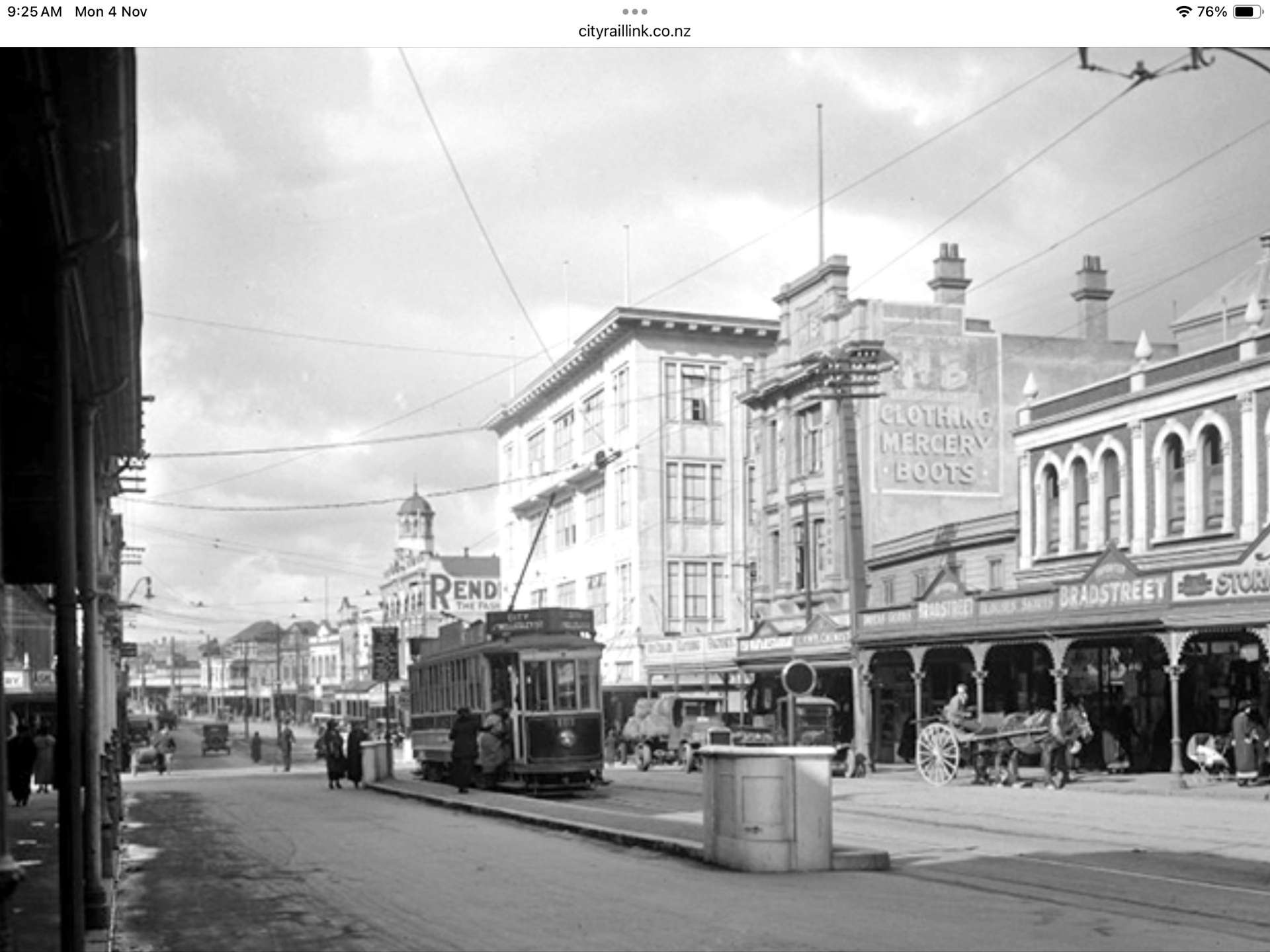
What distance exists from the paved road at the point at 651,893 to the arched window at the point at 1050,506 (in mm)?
18379

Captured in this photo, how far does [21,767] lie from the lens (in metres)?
28.4

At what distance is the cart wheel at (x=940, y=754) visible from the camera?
29922 mm

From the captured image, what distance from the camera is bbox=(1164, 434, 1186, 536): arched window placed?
3447 centimetres

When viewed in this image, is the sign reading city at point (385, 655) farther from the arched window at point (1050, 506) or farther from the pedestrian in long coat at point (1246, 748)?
the pedestrian in long coat at point (1246, 748)

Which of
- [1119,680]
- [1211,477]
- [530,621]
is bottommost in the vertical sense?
[1119,680]

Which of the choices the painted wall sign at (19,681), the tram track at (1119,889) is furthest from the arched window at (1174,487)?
the painted wall sign at (19,681)

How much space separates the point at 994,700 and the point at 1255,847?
23.6 meters

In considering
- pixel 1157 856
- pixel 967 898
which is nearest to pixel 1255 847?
pixel 1157 856

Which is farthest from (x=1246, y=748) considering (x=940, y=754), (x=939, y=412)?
(x=939, y=412)

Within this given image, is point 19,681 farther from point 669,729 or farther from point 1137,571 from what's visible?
point 1137,571

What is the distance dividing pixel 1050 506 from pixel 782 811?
26.5 m

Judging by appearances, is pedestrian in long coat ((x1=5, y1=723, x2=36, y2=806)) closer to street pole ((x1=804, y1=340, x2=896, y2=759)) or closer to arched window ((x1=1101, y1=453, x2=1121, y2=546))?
street pole ((x1=804, y1=340, x2=896, y2=759))

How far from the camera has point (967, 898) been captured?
12195 millimetres

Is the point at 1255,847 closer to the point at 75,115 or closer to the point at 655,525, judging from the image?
the point at 75,115
